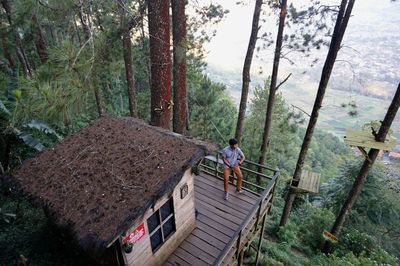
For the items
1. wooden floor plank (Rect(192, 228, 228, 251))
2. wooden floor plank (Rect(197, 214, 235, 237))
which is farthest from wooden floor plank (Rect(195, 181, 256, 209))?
wooden floor plank (Rect(192, 228, 228, 251))

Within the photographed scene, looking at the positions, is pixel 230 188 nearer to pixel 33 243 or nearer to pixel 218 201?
pixel 218 201

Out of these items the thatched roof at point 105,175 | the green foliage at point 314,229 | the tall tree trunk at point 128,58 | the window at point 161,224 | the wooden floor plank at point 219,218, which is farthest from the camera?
the green foliage at point 314,229

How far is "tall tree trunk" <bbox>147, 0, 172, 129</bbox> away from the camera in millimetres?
6230

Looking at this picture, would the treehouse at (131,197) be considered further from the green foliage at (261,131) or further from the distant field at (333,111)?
the distant field at (333,111)

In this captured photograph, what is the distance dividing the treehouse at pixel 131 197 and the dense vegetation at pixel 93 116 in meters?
0.94

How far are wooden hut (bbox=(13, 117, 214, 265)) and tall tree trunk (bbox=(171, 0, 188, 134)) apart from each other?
2.63 m

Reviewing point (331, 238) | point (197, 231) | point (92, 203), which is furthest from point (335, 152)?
point (92, 203)

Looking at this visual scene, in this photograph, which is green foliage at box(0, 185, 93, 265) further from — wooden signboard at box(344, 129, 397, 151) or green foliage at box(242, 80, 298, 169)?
green foliage at box(242, 80, 298, 169)

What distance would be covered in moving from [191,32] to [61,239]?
12.7 m

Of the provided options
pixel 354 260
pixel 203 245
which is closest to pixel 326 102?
pixel 354 260

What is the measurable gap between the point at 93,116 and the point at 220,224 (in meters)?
13.3

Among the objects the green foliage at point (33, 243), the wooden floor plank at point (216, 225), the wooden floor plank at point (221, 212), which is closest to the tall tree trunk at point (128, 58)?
the wooden floor plank at point (221, 212)

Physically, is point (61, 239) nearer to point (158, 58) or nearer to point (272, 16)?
point (158, 58)

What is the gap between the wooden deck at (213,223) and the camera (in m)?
5.78
